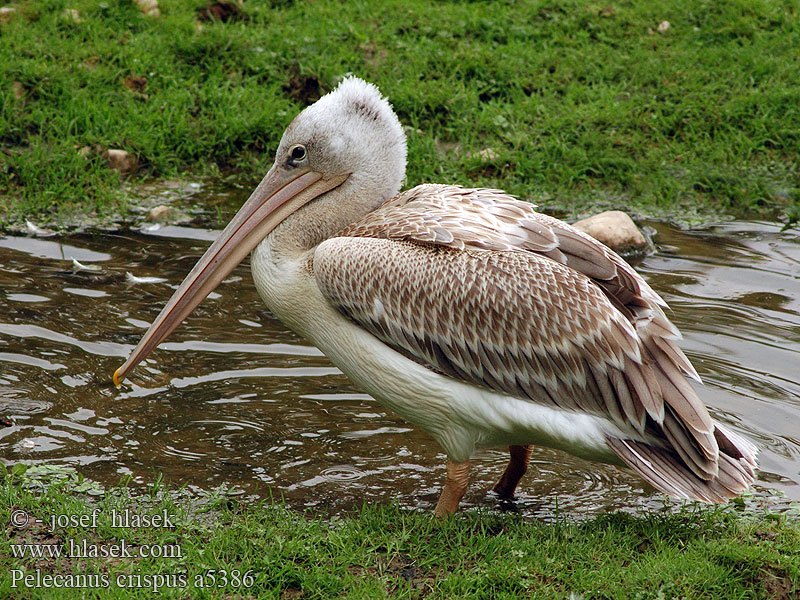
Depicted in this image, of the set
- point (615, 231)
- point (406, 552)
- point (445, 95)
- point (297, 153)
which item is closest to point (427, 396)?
point (406, 552)

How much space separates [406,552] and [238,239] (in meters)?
1.60

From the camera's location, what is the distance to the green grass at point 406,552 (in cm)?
333

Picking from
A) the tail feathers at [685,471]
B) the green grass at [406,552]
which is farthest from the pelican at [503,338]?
the green grass at [406,552]

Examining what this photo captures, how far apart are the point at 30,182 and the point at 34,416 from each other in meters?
2.85

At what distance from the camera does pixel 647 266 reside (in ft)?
20.9

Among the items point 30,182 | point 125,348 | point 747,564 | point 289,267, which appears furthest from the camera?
point 30,182

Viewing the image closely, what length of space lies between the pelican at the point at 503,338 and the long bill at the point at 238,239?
1.3 inches

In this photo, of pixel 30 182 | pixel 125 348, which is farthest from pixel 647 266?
pixel 30 182

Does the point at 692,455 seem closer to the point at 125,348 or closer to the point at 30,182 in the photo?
the point at 125,348

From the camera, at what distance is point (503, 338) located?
3.92 meters

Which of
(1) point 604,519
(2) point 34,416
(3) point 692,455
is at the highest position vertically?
(3) point 692,455

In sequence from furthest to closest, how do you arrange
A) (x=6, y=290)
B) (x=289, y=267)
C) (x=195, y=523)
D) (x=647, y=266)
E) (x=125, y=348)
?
(x=647, y=266), (x=6, y=290), (x=125, y=348), (x=289, y=267), (x=195, y=523)

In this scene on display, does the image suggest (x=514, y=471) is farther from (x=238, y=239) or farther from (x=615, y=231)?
(x=615, y=231)

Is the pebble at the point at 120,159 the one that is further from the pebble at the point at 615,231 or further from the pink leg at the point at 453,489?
the pink leg at the point at 453,489
